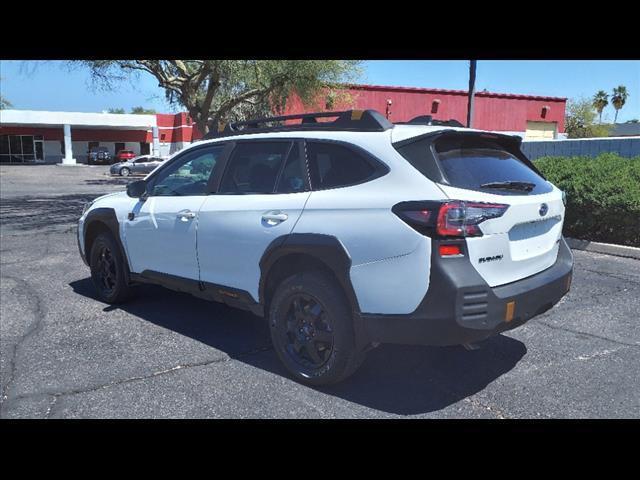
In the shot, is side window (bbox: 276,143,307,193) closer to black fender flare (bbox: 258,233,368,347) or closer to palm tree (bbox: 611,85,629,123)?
black fender flare (bbox: 258,233,368,347)

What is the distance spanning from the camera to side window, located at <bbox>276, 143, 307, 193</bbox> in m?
3.59

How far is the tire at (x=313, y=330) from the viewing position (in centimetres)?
324

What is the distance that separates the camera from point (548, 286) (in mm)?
3297

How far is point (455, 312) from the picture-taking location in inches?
110

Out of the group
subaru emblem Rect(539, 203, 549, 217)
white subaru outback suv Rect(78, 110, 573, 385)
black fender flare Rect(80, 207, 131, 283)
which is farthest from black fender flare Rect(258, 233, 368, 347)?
black fender flare Rect(80, 207, 131, 283)

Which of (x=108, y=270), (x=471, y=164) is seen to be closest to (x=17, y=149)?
(x=108, y=270)

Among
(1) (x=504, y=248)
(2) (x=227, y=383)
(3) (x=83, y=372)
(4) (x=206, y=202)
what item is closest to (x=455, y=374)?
(1) (x=504, y=248)

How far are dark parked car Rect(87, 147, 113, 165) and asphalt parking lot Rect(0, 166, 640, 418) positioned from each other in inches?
1829

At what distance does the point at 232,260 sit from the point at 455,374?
1.88 m

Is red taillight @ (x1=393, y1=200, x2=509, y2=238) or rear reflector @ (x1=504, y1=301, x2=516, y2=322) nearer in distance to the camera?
red taillight @ (x1=393, y1=200, x2=509, y2=238)

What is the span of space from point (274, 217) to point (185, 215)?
110cm

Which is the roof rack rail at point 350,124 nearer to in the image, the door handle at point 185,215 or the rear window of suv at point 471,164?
the rear window of suv at point 471,164

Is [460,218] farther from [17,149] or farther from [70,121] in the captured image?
[17,149]

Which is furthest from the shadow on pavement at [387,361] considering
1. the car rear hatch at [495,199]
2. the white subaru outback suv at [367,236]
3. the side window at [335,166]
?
the side window at [335,166]
